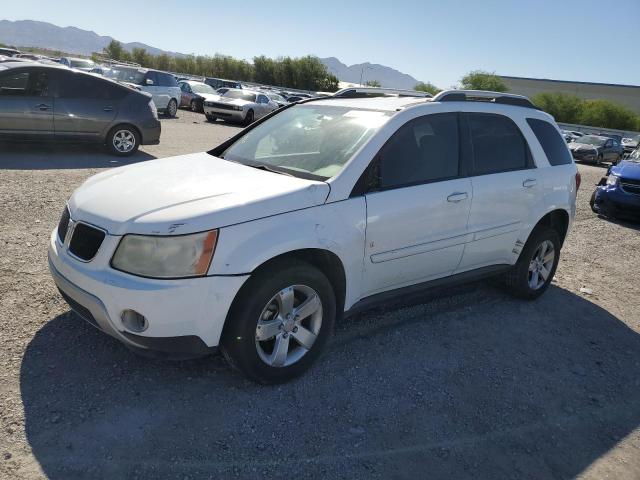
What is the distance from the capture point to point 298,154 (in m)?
4.00

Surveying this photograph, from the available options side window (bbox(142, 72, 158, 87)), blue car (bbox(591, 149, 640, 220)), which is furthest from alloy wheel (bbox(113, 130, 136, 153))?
side window (bbox(142, 72, 158, 87))

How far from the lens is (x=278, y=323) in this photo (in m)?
3.29

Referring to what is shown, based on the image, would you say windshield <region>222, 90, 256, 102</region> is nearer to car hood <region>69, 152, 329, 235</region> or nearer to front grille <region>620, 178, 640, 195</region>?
front grille <region>620, 178, 640, 195</region>

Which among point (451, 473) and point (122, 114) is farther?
point (122, 114)

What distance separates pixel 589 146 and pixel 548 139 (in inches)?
962

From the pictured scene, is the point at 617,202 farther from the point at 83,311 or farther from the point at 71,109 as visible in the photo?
the point at 71,109

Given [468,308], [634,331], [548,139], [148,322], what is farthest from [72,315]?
[634,331]

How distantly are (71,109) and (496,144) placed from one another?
7.91m

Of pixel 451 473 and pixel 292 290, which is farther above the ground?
pixel 292 290

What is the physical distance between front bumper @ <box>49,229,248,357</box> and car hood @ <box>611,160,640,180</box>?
30.6 ft

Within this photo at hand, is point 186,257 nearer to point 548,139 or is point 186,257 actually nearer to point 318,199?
point 318,199

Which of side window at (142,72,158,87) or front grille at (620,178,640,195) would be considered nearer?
front grille at (620,178,640,195)

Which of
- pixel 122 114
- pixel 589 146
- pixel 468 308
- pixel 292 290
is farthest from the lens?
pixel 589 146

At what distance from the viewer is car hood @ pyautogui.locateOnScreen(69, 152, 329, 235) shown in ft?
9.76
